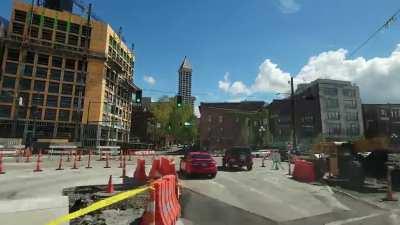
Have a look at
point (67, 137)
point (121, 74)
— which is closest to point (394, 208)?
point (67, 137)

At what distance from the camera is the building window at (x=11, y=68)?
227ft

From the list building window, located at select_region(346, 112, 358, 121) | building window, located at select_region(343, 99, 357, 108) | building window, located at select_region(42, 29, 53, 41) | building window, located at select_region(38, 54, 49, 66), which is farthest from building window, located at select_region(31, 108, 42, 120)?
building window, located at select_region(346, 112, 358, 121)

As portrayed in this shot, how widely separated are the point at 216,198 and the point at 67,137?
61442mm

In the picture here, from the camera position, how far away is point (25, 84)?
69.8 metres

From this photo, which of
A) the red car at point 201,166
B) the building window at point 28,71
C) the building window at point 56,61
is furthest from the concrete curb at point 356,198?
the building window at point 56,61

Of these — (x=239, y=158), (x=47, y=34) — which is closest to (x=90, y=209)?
→ (x=239, y=158)

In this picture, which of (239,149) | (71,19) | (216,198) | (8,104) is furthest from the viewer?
(71,19)

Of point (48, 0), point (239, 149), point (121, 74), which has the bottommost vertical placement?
point (239, 149)

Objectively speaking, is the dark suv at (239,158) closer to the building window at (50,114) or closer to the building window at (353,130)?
the building window at (50,114)

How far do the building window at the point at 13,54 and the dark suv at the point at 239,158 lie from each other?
5805 centimetres

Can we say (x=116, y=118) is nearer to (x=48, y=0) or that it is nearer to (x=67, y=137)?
(x=67, y=137)

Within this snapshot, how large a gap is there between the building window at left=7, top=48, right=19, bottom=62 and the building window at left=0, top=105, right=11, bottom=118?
961cm

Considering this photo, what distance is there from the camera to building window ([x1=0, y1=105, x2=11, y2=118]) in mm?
66200

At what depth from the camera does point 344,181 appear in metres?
18.6
